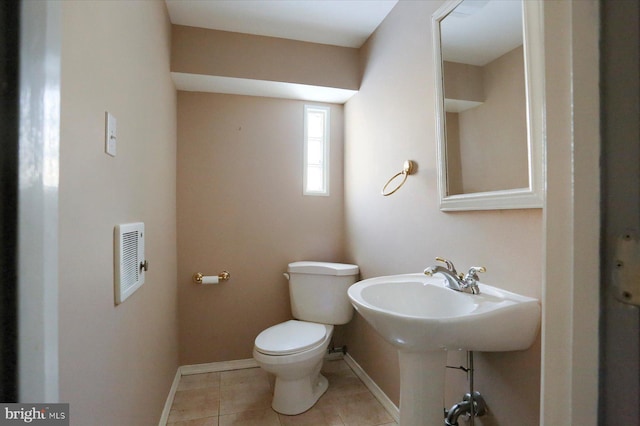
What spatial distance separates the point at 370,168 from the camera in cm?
192

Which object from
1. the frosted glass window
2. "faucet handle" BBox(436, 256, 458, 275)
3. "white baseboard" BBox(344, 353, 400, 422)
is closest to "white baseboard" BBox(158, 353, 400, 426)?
"white baseboard" BBox(344, 353, 400, 422)

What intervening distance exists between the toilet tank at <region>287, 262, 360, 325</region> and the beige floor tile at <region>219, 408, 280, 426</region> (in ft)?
1.97

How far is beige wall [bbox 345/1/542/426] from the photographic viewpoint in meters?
0.95

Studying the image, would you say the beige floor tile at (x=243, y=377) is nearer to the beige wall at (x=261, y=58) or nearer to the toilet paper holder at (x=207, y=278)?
the toilet paper holder at (x=207, y=278)

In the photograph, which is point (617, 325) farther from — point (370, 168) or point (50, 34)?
point (370, 168)

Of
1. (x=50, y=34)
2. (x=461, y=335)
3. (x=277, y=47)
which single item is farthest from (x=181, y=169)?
(x=461, y=335)

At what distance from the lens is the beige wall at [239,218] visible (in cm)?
208

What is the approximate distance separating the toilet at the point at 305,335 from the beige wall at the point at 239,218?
0.22 m

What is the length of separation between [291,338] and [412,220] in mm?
991

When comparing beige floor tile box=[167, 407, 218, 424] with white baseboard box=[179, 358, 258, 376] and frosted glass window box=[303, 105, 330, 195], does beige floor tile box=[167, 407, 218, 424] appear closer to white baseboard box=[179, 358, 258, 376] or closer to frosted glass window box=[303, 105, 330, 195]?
white baseboard box=[179, 358, 258, 376]

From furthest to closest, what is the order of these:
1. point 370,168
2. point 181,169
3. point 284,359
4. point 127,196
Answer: point 181,169
point 370,168
point 284,359
point 127,196

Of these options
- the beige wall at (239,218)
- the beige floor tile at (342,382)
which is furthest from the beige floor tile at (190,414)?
the beige floor tile at (342,382)

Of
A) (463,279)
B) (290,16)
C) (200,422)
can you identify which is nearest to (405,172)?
(463,279)

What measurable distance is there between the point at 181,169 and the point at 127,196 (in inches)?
41.1
